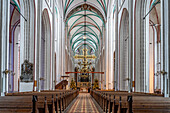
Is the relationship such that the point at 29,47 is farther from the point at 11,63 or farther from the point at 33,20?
the point at 11,63

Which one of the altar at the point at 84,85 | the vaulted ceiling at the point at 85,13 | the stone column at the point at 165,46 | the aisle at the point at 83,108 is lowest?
the altar at the point at 84,85

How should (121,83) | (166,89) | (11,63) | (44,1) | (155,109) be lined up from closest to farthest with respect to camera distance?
(155,109) → (166,89) → (44,1) → (121,83) → (11,63)

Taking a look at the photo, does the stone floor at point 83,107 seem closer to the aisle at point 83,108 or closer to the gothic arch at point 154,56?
the aisle at point 83,108

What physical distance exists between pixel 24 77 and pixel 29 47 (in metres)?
1.97

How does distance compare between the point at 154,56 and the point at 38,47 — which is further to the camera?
the point at 154,56

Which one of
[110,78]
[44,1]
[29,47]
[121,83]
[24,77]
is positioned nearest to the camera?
[24,77]

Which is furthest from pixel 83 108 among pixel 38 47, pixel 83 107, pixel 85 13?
pixel 85 13

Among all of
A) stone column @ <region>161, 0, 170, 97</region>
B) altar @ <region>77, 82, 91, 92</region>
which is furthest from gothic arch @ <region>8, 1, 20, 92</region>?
altar @ <region>77, 82, 91, 92</region>

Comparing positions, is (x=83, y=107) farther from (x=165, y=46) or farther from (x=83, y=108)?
(x=165, y=46)

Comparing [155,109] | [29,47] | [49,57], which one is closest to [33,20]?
[29,47]

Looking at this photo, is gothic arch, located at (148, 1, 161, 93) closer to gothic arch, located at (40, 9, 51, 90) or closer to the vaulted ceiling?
the vaulted ceiling

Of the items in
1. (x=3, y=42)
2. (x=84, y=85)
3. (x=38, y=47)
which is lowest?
(x=84, y=85)

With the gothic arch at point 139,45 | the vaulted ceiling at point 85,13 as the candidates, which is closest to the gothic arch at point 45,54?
the gothic arch at point 139,45

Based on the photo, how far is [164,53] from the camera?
9719 mm
